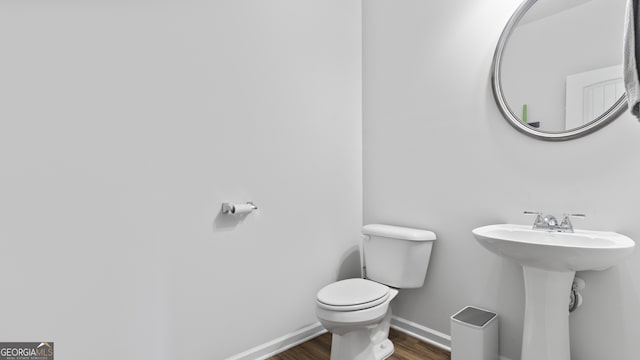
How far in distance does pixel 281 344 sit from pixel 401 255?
0.87 metres

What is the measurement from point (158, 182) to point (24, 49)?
664mm

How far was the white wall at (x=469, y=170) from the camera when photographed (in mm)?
1373

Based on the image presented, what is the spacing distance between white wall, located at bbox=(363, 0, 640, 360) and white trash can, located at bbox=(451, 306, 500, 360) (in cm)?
10

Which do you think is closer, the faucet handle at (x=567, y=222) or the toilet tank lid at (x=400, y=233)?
the faucet handle at (x=567, y=222)

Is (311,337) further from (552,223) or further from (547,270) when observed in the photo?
(552,223)

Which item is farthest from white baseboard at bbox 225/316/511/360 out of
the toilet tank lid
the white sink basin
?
the white sink basin

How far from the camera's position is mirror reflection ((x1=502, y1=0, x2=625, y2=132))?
1387mm

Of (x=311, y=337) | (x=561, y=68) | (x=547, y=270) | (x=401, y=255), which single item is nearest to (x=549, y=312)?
(x=547, y=270)

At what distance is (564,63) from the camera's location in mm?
1500

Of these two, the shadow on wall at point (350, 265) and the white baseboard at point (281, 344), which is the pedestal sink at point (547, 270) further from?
the white baseboard at point (281, 344)

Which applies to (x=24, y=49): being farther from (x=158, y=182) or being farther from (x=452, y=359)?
(x=452, y=359)

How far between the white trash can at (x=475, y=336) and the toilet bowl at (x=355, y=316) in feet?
1.18

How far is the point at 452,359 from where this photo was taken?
5.48 feet

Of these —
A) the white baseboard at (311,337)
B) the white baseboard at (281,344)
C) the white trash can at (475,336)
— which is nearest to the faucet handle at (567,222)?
the white trash can at (475,336)
